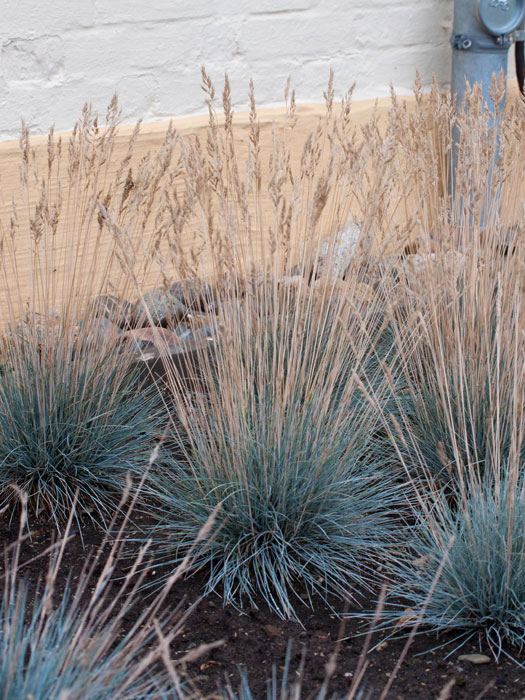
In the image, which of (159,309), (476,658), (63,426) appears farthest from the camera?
(159,309)

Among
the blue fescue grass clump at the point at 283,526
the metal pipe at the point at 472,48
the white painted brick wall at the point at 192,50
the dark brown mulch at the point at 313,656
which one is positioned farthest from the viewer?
the metal pipe at the point at 472,48

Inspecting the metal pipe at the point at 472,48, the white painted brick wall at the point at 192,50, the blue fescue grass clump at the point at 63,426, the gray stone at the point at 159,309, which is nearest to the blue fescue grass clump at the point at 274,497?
the gray stone at the point at 159,309

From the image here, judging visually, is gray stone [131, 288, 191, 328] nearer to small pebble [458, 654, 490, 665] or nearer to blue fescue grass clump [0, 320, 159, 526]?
blue fescue grass clump [0, 320, 159, 526]

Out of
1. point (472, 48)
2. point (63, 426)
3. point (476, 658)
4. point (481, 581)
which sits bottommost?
point (476, 658)

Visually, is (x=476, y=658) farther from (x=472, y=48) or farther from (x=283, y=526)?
(x=472, y=48)

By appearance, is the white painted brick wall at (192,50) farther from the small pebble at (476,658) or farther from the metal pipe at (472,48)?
the small pebble at (476,658)

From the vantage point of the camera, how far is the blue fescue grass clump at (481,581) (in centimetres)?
171

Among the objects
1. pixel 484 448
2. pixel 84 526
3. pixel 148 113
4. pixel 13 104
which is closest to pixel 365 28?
pixel 148 113

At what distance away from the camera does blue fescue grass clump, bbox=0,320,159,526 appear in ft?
7.02

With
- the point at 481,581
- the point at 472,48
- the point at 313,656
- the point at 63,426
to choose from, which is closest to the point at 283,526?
the point at 313,656

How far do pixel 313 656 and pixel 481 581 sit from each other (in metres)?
0.40

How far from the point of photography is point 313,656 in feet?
5.65

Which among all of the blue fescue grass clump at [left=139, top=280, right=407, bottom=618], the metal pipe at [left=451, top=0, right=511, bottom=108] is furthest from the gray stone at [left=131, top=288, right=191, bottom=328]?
the metal pipe at [left=451, top=0, right=511, bottom=108]

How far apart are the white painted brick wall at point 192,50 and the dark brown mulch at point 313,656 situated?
1975 mm
